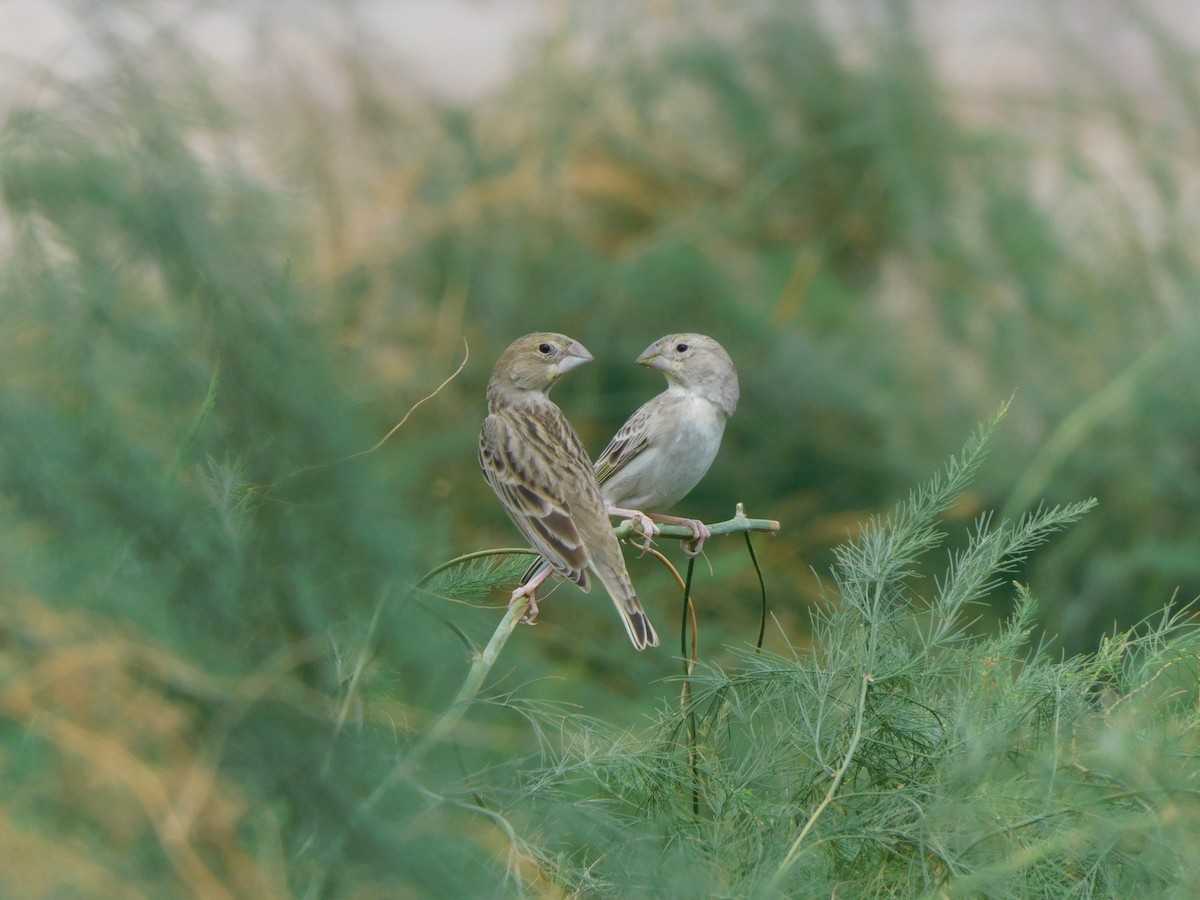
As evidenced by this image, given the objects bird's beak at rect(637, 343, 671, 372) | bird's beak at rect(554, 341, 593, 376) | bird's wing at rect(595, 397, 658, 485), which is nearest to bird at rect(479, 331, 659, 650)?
bird's beak at rect(554, 341, 593, 376)

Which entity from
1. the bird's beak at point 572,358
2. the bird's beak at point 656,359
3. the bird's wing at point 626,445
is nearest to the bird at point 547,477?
the bird's beak at point 572,358

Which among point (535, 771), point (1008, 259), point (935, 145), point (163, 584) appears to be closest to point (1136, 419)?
point (1008, 259)

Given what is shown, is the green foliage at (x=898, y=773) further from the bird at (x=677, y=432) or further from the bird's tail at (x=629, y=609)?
the bird at (x=677, y=432)

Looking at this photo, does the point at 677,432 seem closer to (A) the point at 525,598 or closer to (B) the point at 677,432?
(B) the point at 677,432

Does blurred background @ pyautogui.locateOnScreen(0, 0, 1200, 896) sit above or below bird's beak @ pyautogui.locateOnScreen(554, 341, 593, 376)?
below

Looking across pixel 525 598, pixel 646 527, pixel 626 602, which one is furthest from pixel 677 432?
pixel 525 598

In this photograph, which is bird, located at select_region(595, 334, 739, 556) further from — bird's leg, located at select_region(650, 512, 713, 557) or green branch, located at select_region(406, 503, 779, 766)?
green branch, located at select_region(406, 503, 779, 766)

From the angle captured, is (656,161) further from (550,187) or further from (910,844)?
(910,844)
